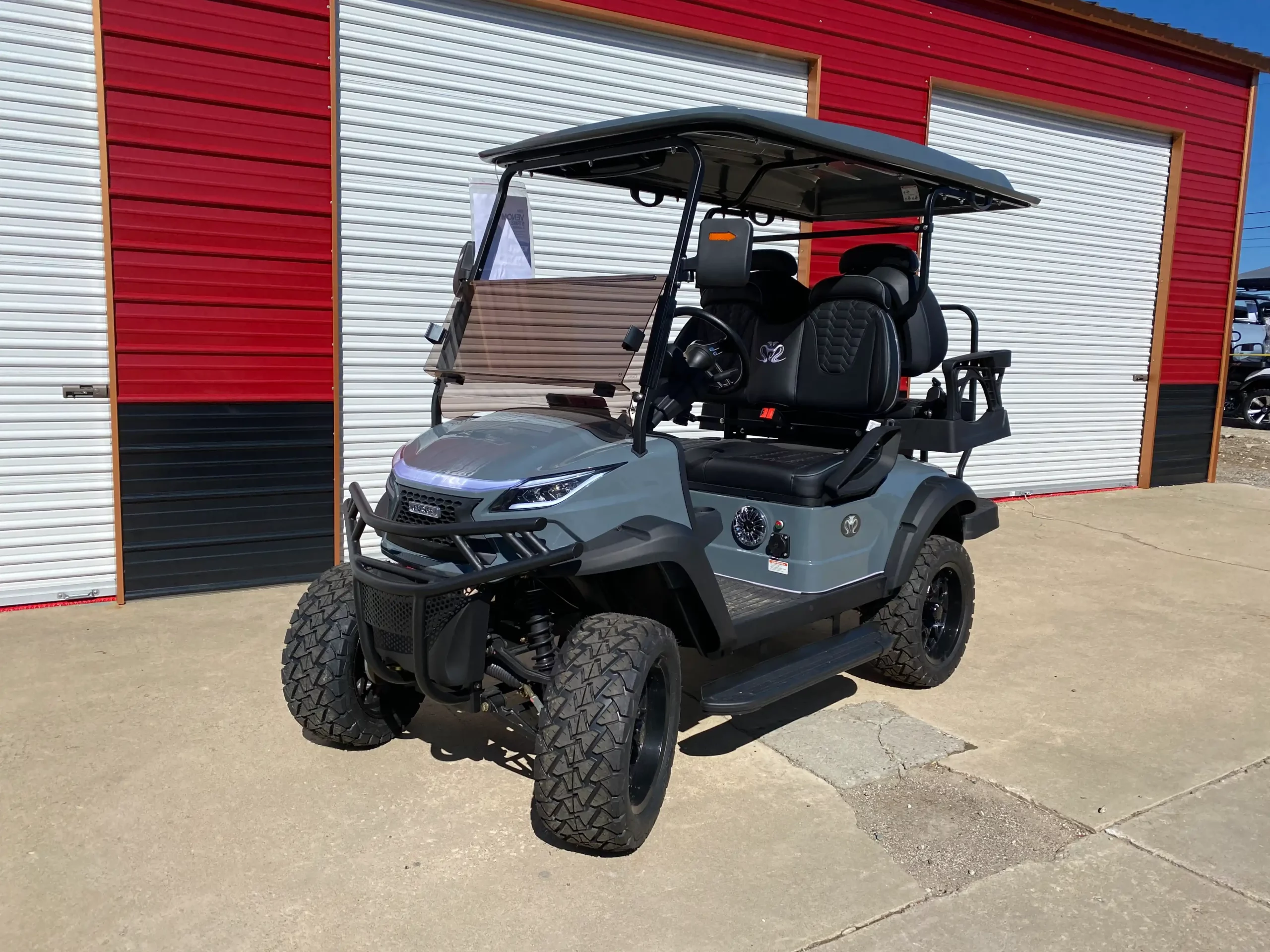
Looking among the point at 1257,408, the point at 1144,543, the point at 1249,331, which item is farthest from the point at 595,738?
the point at 1249,331

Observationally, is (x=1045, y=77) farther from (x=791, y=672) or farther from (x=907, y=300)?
(x=791, y=672)

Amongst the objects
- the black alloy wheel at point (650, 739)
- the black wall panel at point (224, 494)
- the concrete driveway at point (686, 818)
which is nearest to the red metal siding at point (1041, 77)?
the black wall panel at point (224, 494)

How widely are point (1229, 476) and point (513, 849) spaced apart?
421 inches

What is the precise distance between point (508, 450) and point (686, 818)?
49.4 inches

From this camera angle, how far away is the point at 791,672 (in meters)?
3.49

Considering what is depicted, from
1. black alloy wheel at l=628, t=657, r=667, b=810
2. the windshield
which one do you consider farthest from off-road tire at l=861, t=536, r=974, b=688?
the windshield

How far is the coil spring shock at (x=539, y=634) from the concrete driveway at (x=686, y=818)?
20.2 inches

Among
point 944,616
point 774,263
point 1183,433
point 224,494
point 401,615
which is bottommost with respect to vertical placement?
point 944,616

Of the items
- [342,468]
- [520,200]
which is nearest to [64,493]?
[342,468]

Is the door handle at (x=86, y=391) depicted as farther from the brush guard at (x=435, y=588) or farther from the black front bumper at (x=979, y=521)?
the black front bumper at (x=979, y=521)

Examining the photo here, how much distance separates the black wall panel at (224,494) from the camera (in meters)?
5.20

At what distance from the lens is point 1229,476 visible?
1112 cm

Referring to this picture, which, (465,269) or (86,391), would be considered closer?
(465,269)

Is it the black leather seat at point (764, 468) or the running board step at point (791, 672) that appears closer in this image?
the running board step at point (791, 672)
